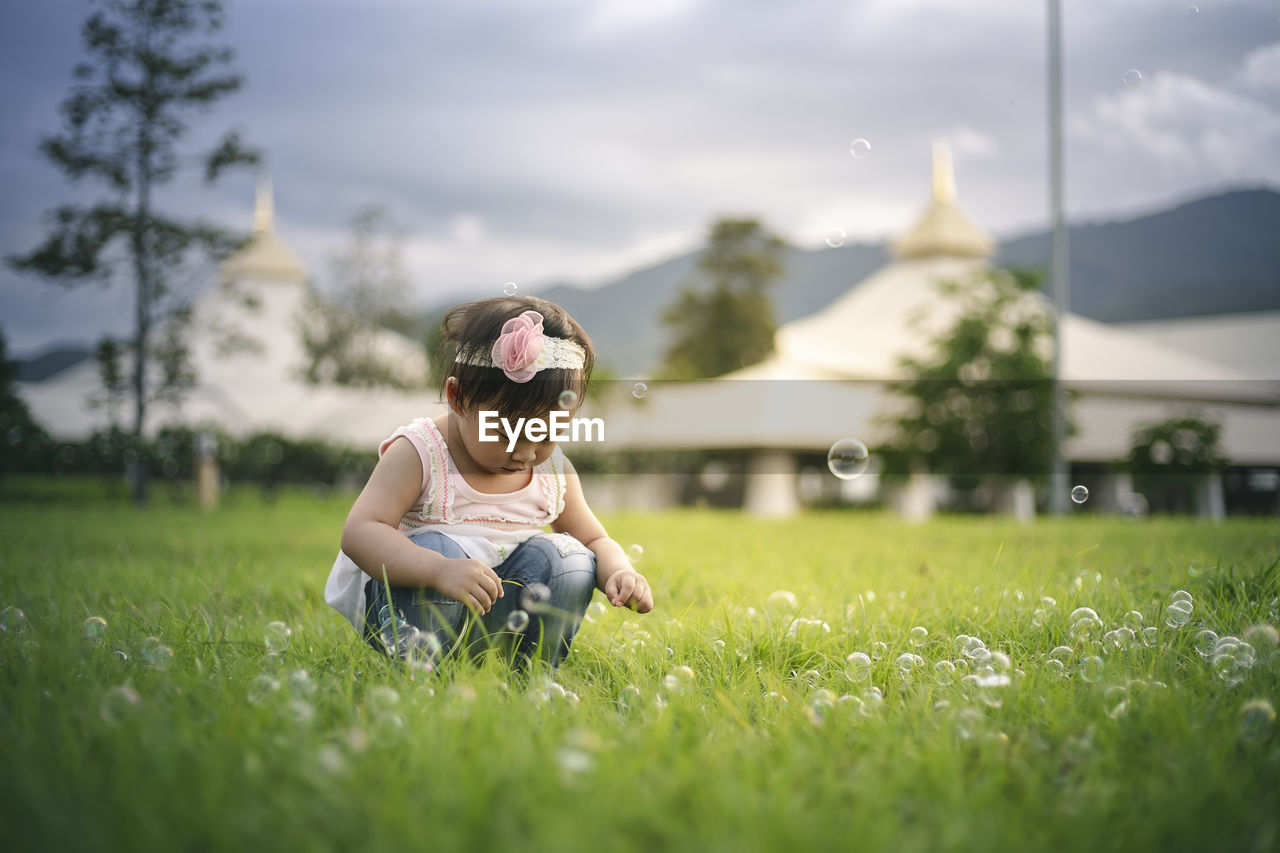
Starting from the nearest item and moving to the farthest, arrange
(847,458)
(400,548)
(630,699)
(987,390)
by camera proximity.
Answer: (630,699) < (400,548) < (847,458) < (987,390)

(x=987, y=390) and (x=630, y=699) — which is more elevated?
(x=987, y=390)

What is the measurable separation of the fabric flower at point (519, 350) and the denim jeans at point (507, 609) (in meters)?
0.41

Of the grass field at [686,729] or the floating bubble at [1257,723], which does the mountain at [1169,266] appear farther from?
the floating bubble at [1257,723]

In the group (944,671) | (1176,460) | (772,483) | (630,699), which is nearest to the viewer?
(630,699)

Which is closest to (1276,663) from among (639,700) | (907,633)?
(907,633)

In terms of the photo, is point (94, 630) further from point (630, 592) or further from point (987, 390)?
point (987, 390)

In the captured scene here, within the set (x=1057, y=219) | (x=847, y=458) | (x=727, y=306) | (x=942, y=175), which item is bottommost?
(x=847, y=458)

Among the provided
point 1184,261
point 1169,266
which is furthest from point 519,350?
point 1169,266

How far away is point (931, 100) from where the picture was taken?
28938mm

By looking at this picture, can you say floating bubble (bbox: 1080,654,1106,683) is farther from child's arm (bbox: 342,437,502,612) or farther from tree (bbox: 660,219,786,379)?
tree (bbox: 660,219,786,379)

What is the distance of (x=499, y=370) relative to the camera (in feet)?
6.70

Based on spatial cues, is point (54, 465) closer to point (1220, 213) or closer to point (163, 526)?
point (163, 526)

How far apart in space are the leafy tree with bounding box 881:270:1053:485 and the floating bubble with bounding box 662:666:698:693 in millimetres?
13426

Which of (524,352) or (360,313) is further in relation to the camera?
(360,313)
